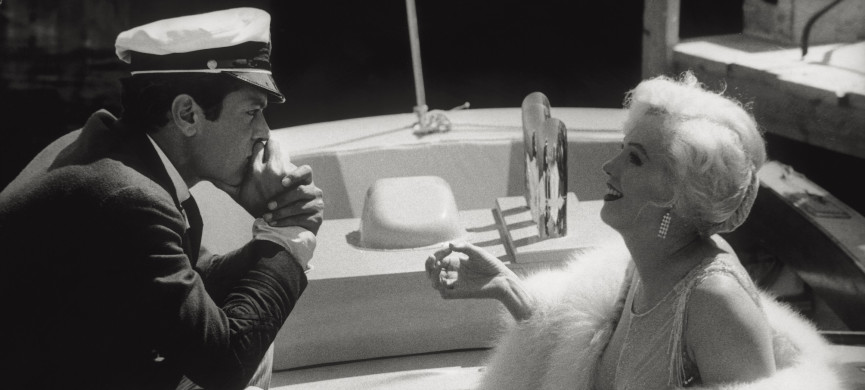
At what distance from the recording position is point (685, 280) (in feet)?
4.24

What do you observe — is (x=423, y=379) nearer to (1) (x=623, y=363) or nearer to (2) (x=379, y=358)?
(2) (x=379, y=358)

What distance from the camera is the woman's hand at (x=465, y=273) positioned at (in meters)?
1.51

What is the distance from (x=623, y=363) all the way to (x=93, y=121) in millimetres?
825

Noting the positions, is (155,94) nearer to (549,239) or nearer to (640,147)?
(640,147)

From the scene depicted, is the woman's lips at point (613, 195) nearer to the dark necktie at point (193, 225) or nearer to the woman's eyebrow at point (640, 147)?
the woman's eyebrow at point (640, 147)

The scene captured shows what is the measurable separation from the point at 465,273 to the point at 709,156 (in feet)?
1.47

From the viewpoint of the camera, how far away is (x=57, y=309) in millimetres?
1220

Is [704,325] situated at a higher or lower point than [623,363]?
higher

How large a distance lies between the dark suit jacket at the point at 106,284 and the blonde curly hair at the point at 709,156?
614mm

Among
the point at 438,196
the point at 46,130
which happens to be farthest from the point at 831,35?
the point at 46,130

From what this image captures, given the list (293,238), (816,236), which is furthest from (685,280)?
(816,236)

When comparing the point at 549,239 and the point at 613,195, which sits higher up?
the point at 613,195

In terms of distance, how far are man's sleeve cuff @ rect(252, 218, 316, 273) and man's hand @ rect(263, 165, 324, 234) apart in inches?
0.6

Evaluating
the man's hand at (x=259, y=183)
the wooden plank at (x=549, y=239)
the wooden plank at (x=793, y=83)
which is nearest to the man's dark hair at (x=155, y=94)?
the man's hand at (x=259, y=183)
